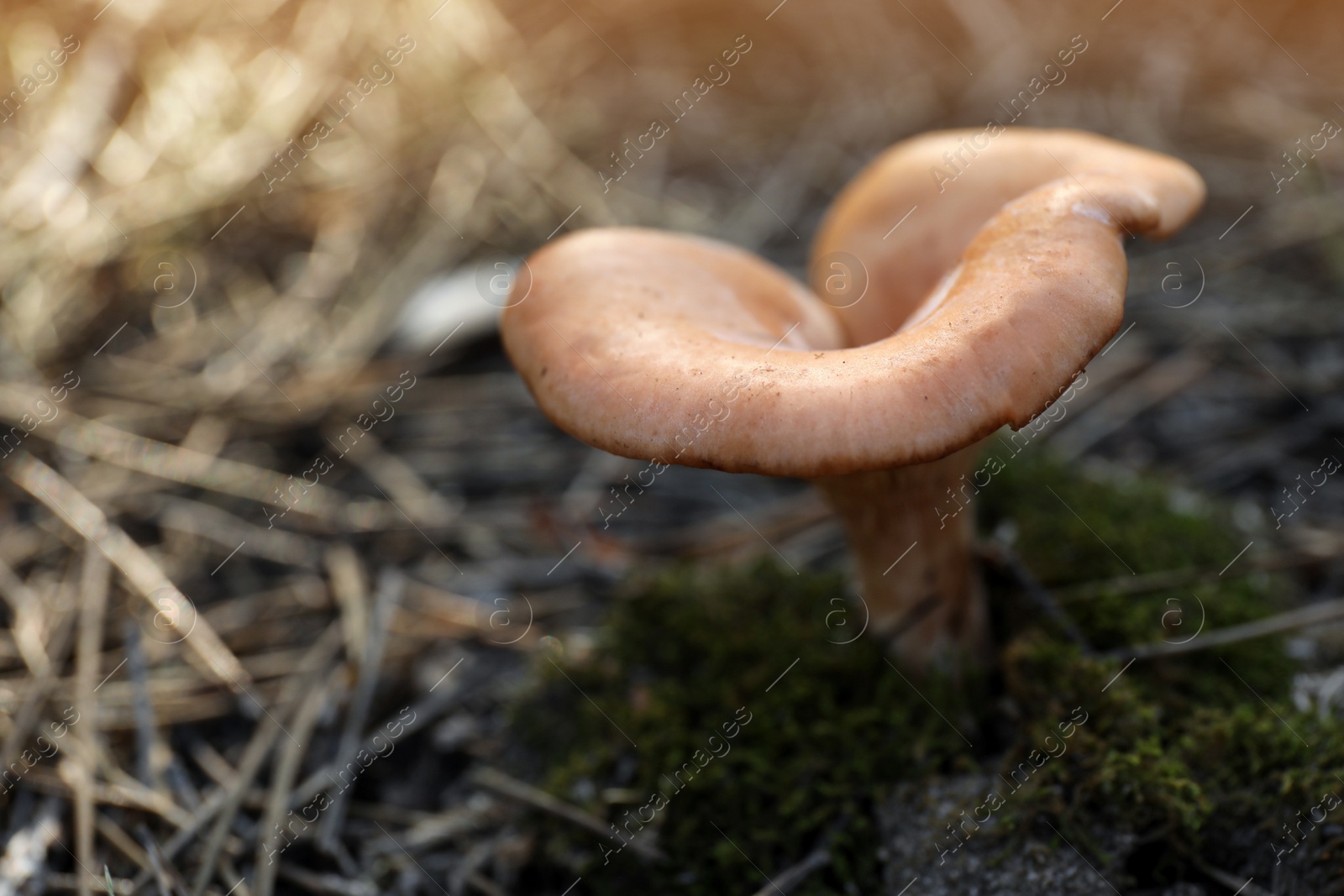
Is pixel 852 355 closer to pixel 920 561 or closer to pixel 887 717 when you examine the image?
pixel 920 561

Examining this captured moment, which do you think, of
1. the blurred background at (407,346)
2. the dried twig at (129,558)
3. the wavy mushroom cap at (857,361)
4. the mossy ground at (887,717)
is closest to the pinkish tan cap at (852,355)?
the wavy mushroom cap at (857,361)

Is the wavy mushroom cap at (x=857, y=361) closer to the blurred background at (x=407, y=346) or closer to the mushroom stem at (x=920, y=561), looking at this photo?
the mushroom stem at (x=920, y=561)

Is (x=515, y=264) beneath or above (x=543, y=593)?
above

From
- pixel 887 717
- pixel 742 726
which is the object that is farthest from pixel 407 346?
pixel 887 717

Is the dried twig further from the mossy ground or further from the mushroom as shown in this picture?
the mushroom

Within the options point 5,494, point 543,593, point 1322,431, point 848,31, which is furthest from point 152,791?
point 848,31

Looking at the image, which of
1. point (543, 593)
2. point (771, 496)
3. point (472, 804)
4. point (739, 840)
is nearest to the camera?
point (739, 840)

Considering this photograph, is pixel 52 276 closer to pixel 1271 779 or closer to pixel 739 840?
pixel 739 840
